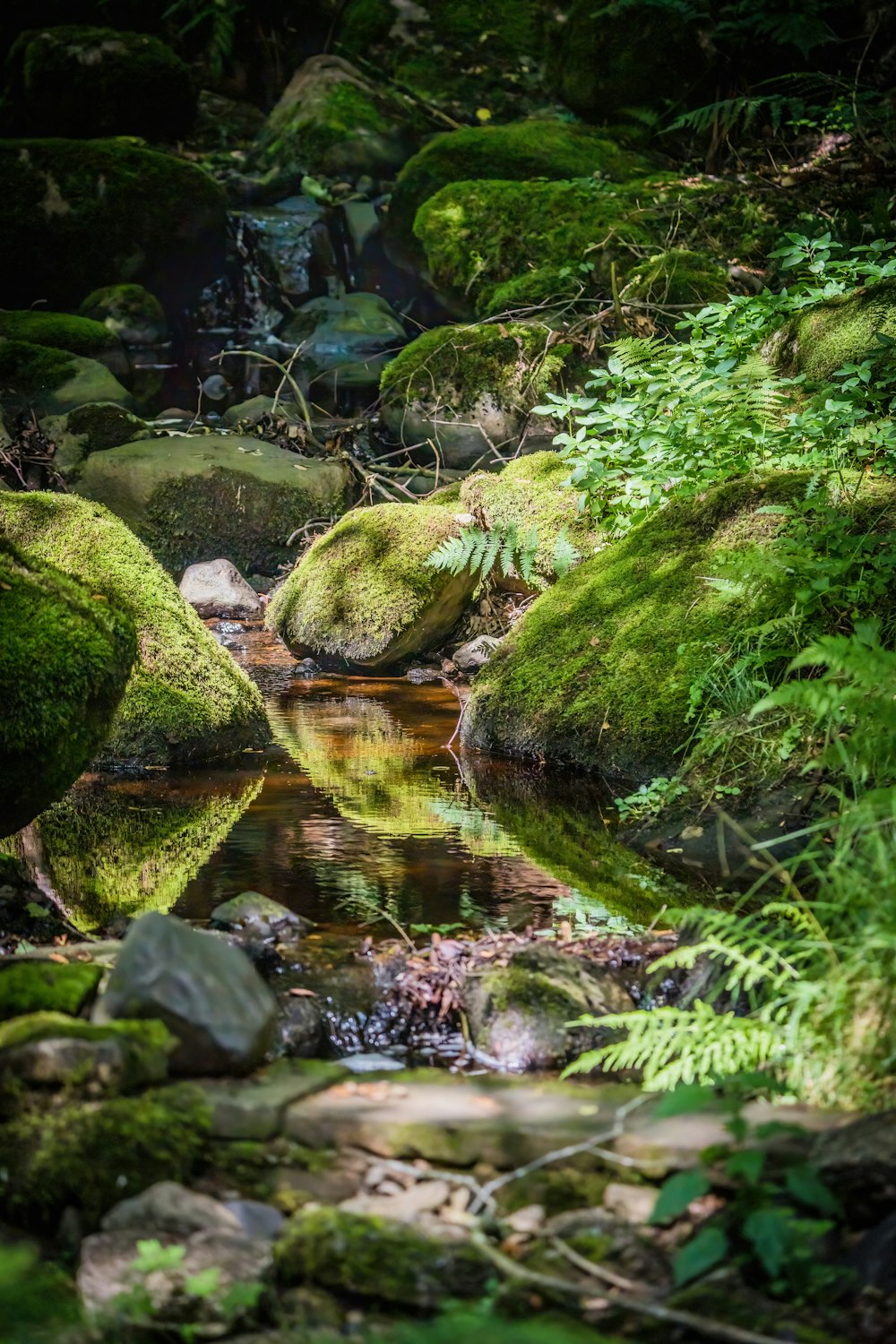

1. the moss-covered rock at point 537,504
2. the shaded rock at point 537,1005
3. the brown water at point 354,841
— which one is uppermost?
the shaded rock at point 537,1005

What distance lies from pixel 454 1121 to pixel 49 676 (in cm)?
200

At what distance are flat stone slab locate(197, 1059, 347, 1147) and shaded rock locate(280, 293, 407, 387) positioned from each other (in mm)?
11373

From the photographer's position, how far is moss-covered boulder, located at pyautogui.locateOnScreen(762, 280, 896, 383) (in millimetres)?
6387

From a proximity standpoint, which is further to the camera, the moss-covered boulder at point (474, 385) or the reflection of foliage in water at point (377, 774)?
the moss-covered boulder at point (474, 385)

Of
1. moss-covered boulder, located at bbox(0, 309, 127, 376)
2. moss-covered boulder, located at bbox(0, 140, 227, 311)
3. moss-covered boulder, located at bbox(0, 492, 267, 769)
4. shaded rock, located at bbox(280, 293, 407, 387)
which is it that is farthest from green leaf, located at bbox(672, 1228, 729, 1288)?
moss-covered boulder, located at bbox(0, 140, 227, 311)

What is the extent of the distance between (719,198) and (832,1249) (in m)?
11.1

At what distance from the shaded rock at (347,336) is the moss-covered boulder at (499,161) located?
906mm

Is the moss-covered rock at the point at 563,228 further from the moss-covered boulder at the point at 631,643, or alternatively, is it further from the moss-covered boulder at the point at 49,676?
the moss-covered boulder at the point at 49,676

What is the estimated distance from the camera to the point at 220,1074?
2.36 m

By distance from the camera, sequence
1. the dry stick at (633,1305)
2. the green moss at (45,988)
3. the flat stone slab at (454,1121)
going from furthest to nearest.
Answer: the green moss at (45,988), the flat stone slab at (454,1121), the dry stick at (633,1305)

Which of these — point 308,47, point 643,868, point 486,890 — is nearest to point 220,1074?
point 486,890

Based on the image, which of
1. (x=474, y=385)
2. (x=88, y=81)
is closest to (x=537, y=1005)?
(x=474, y=385)

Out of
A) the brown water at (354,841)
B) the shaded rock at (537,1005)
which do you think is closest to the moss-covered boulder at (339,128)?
the brown water at (354,841)

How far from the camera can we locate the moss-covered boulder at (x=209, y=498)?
9.88 m
